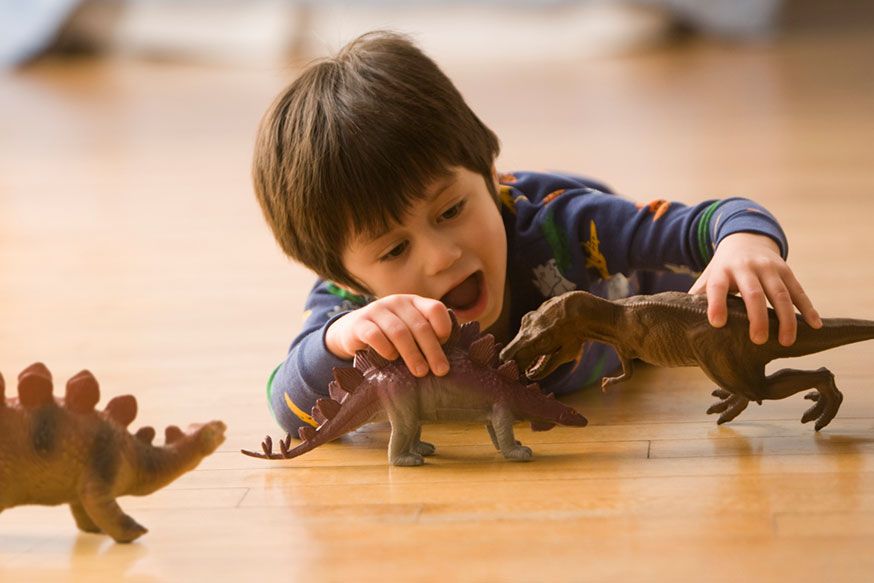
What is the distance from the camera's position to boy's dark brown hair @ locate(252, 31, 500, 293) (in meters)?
1.63

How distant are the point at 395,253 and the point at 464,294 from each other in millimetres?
113

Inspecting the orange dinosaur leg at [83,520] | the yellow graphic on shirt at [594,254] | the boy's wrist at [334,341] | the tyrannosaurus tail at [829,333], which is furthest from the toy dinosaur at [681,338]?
the orange dinosaur leg at [83,520]

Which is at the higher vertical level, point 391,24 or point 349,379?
point 349,379

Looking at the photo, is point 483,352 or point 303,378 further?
point 303,378

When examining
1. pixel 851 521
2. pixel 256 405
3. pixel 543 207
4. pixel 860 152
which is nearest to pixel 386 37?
pixel 543 207

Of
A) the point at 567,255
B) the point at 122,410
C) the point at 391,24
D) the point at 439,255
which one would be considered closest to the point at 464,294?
the point at 439,255

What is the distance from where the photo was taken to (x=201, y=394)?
1.91 metres

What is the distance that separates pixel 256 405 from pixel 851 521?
89cm

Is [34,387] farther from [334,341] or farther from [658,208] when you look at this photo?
[658,208]

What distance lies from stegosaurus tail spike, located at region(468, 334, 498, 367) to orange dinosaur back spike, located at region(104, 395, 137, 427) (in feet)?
1.25

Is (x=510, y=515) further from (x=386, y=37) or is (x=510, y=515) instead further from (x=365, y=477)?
(x=386, y=37)

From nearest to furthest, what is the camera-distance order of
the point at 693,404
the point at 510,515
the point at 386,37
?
the point at 510,515, the point at 693,404, the point at 386,37

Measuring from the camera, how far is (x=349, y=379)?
4.94ft

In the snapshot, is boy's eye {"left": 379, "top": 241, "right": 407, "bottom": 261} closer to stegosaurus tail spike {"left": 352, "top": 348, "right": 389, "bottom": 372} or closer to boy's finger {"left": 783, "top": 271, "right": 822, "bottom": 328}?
stegosaurus tail spike {"left": 352, "top": 348, "right": 389, "bottom": 372}
